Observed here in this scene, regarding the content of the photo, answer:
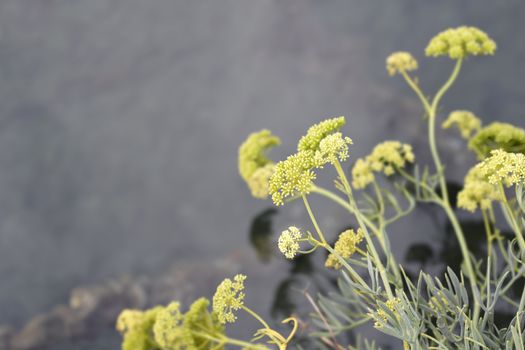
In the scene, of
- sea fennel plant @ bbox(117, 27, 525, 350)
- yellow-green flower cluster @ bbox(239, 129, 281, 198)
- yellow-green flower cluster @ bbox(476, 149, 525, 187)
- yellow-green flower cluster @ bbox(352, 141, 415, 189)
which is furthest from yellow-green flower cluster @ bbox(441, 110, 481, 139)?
yellow-green flower cluster @ bbox(476, 149, 525, 187)

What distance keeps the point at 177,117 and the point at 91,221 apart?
0.44 m

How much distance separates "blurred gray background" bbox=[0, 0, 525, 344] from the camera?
2.08m

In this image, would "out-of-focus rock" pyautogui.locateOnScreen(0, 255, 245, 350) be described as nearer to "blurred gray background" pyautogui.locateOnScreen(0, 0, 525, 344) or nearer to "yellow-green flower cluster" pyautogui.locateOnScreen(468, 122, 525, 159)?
"blurred gray background" pyautogui.locateOnScreen(0, 0, 525, 344)

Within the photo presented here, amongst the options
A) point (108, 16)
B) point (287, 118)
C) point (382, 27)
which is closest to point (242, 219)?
point (287, 118)

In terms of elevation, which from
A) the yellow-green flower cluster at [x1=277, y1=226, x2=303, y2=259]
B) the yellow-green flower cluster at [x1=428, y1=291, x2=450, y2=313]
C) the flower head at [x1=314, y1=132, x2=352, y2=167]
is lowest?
the yellow-green flower cluster at [x1=428, y1=291, x2=450, y2=313]

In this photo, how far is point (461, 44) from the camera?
1.67 metres

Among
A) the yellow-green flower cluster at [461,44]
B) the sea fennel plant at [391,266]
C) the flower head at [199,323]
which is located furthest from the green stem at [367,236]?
the yellow-green flower cluster at [461,44]

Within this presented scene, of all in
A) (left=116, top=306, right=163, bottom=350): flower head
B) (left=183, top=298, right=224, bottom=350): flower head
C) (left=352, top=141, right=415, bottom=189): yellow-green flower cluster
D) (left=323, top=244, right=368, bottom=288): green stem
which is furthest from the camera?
→ (left=352, top=141, right=415, bottom=189): yellow-green flower cluster

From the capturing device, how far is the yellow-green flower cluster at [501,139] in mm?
1467

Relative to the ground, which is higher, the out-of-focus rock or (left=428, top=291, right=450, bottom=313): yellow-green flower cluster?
the out-of-focus rock

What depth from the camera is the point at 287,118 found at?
222 cm

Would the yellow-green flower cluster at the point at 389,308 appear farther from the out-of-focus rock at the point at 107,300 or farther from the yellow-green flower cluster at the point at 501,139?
the out-of-focus rock at the point at 107,300

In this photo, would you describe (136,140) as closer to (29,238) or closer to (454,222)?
(29,238)

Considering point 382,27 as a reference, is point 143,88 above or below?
above
